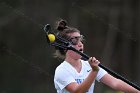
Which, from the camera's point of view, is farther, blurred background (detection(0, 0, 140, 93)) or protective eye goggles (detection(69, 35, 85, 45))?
blurred background (detection(0, 0, 140, 93))

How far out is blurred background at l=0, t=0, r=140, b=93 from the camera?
49.6ft

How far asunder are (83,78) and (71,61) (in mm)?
179

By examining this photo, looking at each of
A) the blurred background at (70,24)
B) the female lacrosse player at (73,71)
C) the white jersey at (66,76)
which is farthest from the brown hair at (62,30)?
Answer: the blurred background at (70,24)

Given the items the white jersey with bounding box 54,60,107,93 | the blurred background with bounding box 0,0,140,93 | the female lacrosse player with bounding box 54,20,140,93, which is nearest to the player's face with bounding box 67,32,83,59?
the female lacrosse player with bounding box 54,20,140,93

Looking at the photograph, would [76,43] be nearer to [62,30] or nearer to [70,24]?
[62,30]

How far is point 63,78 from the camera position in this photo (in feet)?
18.3

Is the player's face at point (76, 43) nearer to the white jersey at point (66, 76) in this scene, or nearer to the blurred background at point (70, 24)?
the white jersey at point (66, 76)

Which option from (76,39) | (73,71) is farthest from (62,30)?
(73,71)

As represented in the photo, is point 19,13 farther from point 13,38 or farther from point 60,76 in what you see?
point 60,76

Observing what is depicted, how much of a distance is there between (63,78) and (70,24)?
9.61 m

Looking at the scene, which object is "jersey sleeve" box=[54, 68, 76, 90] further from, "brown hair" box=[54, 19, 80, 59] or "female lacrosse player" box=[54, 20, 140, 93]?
"brown hair" box=[54, 19, 80, 59]

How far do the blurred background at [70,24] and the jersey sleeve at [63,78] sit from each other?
356 inches

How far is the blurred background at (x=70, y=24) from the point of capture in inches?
595

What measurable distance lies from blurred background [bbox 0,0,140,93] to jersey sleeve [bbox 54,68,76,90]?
356 inches
